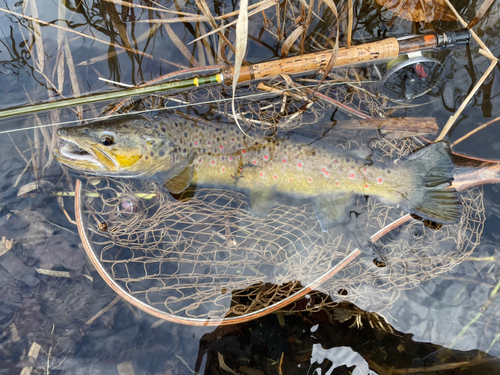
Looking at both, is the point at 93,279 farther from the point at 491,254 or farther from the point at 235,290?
the point at 491,254

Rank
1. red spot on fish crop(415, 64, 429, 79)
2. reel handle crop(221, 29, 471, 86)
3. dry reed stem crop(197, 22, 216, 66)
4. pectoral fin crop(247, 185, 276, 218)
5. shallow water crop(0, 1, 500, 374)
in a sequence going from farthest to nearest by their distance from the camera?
dry reed stem crop(197, 22, 216, 66), shallow water crop(0, 1, 500, 374), pectoral fin crop(247, 185, 276, 218), red spot on fish crop(415, 64, 429, 79), reel handle crop(221, 29, 471, 86)

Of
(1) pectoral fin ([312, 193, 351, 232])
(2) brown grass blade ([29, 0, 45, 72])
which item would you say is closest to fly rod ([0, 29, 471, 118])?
(2) brown grass blade ([29, 0, 45, 72])

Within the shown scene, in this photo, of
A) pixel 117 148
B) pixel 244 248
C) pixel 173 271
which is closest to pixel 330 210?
pixel 244 248

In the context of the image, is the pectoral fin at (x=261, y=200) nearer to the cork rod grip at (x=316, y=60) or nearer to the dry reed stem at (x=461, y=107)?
the cork rod grip at (x=316, y=60)

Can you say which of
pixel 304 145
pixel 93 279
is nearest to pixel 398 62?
pixel 304 145

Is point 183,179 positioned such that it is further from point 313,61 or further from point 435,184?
point 435,184

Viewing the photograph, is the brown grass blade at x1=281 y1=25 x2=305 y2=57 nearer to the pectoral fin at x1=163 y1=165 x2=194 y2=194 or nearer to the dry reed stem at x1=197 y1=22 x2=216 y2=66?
the dry reed stem at x1=197 y1=22 x2=216 y2=66
